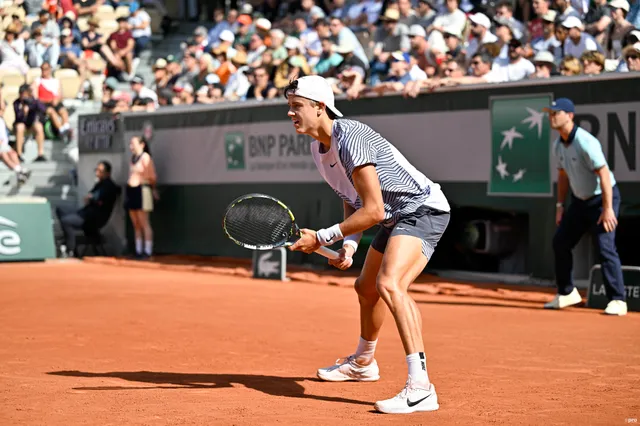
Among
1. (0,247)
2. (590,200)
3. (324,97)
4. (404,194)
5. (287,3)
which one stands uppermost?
(287,3)

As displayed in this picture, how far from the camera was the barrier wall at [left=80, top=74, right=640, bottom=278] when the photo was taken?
11.8 meters

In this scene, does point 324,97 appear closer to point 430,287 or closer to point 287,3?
point 430,287

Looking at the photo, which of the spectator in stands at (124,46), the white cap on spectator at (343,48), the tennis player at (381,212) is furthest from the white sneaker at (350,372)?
the spectator in stands at (124,46)

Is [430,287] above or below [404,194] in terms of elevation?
below

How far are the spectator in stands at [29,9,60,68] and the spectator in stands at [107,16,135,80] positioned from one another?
1335 millimetres

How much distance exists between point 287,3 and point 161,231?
6.95 m

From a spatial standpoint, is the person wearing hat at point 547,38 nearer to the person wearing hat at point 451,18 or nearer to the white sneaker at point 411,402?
the person wearing hat at point 451,18

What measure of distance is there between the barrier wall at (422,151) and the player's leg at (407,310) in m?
6.15

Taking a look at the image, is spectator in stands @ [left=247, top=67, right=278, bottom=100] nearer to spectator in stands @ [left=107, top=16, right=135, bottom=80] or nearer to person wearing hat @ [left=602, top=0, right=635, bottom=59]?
person wearing hat @ [left=602, top=0, right=635, bottom=59]

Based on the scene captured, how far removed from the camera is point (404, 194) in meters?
6.15

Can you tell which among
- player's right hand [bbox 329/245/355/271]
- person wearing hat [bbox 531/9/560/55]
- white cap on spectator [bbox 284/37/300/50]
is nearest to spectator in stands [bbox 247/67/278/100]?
white cap on spectator [bbox 284/37/300/50]

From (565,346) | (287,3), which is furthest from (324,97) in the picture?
(287,3)

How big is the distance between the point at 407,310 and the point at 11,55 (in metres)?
19.5

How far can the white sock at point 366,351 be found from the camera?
22.2 feet
